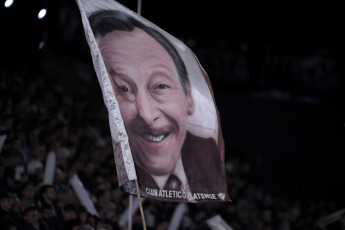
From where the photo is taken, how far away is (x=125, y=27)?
4.98m

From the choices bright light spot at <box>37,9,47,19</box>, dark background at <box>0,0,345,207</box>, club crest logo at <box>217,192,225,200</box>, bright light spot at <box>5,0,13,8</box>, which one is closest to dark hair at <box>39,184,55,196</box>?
club crest logo at <box>217,192,225,200</box>

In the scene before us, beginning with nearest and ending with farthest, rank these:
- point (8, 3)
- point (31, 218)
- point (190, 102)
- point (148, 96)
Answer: point (148, 96), point (190, 102), point (31, 218), point (8, 3)

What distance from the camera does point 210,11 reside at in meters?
13.8

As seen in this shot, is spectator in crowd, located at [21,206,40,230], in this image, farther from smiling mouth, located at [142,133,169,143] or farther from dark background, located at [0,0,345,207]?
dark background, located at [0,0,345,207]

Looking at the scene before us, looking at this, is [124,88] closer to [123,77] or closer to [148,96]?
[123,77]

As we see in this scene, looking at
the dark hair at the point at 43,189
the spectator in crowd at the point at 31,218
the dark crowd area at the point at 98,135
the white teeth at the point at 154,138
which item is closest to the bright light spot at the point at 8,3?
the dark crowd area at the point at 98,135

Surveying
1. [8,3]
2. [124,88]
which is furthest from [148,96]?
[8,3]

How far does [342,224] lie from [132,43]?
6310mm

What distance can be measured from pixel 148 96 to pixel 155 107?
0.12 m

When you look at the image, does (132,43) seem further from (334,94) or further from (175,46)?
(334,94)

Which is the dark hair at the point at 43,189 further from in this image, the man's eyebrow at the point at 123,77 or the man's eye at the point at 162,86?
the man's eyebrow at the point at 123,77

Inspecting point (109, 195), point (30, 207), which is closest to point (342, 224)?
point (109, 195)

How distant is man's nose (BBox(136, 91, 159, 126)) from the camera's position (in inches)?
191

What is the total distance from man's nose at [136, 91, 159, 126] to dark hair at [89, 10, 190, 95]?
0.50m
